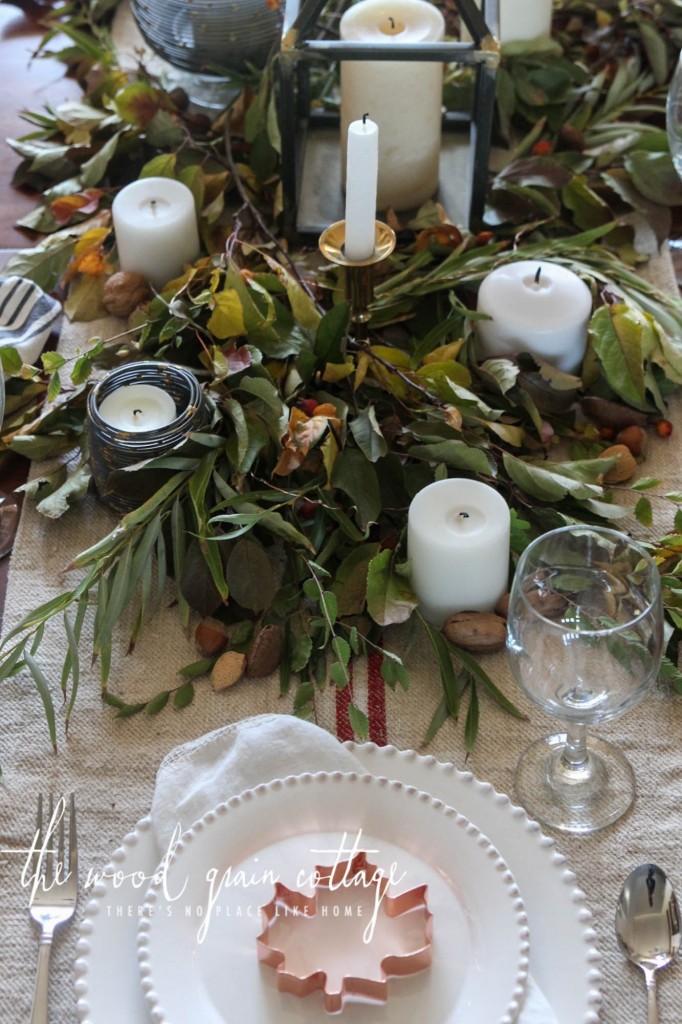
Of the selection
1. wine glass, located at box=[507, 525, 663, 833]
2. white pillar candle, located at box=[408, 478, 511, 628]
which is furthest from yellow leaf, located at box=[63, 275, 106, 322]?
wine glass, located at box=[507, 525, 663, 833]

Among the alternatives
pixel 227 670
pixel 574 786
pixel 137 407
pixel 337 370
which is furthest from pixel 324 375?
pixel 574 786

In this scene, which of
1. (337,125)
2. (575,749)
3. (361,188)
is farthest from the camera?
(337,125)

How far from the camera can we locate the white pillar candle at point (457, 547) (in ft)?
2.40

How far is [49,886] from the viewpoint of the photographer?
2.03 ft

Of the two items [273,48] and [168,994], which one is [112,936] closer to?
[168,994]

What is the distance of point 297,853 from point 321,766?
2.3 inches

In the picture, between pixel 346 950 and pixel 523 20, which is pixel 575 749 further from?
pixel 523 20

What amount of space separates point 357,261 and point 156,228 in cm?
24

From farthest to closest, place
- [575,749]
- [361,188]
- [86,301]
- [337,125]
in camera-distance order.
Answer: [337,125], [86,301], [361,188], [575,749]

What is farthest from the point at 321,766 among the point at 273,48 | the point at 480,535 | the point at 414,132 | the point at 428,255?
the point at 273,48

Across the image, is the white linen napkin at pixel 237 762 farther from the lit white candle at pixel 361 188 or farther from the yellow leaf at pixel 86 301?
the yellow leaf at pixel 86 301

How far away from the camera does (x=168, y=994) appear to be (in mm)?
532

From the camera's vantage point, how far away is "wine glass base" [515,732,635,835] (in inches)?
26.0

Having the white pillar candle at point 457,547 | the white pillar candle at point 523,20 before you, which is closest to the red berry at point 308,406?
the white pillar candle at point 457,547
